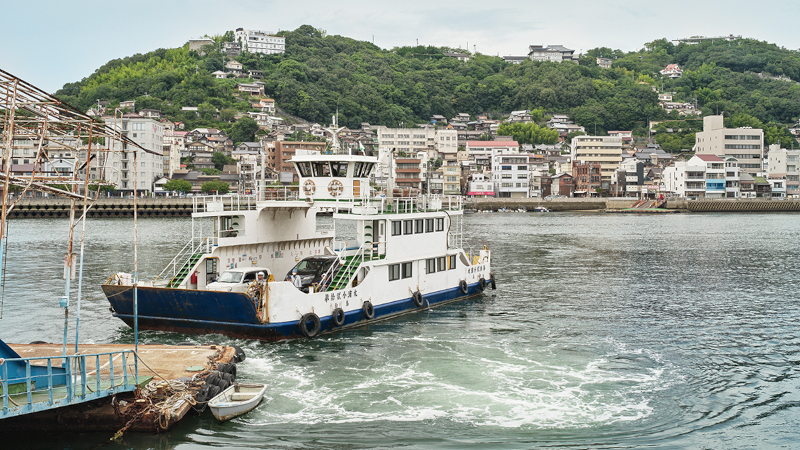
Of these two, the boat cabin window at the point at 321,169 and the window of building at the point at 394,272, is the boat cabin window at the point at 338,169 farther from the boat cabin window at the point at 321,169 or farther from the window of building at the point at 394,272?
the window of building at the point at 394,272

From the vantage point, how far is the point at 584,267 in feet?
129

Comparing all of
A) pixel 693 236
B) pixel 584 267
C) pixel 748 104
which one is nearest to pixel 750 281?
pixel 584 267

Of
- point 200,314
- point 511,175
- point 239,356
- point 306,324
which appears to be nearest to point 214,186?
point 511,175

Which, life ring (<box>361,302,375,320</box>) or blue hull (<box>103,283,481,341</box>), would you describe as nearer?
blue hull (<box>103,283,481,341</box>)

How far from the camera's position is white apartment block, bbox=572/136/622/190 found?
130375 mm

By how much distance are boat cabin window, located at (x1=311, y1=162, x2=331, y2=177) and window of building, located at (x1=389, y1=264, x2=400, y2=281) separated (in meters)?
3.96

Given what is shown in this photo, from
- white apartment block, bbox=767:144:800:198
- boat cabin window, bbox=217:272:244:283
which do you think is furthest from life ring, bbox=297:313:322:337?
white apartment block, bbox=767:144:800:198

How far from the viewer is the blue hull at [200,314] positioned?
1752 cm

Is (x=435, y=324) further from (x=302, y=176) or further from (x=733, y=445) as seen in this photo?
(x=733, y=445)

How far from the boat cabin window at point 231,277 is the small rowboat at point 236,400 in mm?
6643

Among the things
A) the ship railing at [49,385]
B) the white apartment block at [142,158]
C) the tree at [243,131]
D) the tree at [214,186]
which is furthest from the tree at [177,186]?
the ship railing at [49,385]

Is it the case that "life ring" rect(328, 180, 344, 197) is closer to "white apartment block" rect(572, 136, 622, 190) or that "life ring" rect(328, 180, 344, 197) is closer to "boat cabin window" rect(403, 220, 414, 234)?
"boat cabin window" rect(403, 220, 414, 234)

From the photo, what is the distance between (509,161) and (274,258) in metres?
106

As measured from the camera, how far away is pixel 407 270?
73.4ft
